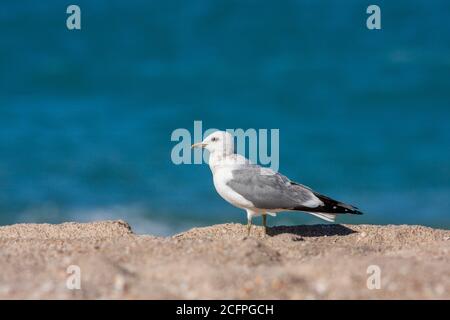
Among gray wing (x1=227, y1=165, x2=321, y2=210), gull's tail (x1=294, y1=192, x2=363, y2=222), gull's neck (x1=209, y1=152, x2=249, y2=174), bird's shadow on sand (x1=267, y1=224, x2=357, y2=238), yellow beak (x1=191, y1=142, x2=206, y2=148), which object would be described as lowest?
bird's shadow on sand (x1=267, y1=224, x2=357, y2=238)

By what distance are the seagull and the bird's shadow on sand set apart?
0.21m

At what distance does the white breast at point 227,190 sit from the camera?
947 cm

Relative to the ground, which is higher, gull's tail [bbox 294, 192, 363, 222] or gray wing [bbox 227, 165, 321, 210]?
gray wing [bbox 227, 165, 321, 210]

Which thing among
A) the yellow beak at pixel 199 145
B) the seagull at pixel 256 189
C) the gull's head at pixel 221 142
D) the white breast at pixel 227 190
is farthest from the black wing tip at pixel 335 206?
the yellow beak at pixel 199 145

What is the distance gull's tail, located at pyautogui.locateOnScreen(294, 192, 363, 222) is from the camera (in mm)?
9680

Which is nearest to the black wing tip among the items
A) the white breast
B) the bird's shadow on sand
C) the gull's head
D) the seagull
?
the seagull

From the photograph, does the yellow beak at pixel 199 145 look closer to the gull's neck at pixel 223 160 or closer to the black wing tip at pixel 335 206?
the gull's neck at pixel 223 160

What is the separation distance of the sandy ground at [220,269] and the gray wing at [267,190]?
87 centimetres

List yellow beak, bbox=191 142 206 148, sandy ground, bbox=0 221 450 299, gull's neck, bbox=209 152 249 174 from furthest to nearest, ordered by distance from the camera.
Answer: yellow beak, bbox=191 142 206 148 → gull's neck, bbox=209 152 249 174 → sandy ground, bbox=0 221 450 299

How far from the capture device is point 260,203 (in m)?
9.46

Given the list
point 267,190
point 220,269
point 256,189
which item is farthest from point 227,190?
point 220,269

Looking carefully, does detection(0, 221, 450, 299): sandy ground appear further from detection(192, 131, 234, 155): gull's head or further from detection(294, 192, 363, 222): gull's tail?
detection(192, 131, 234, 155): gull's head
